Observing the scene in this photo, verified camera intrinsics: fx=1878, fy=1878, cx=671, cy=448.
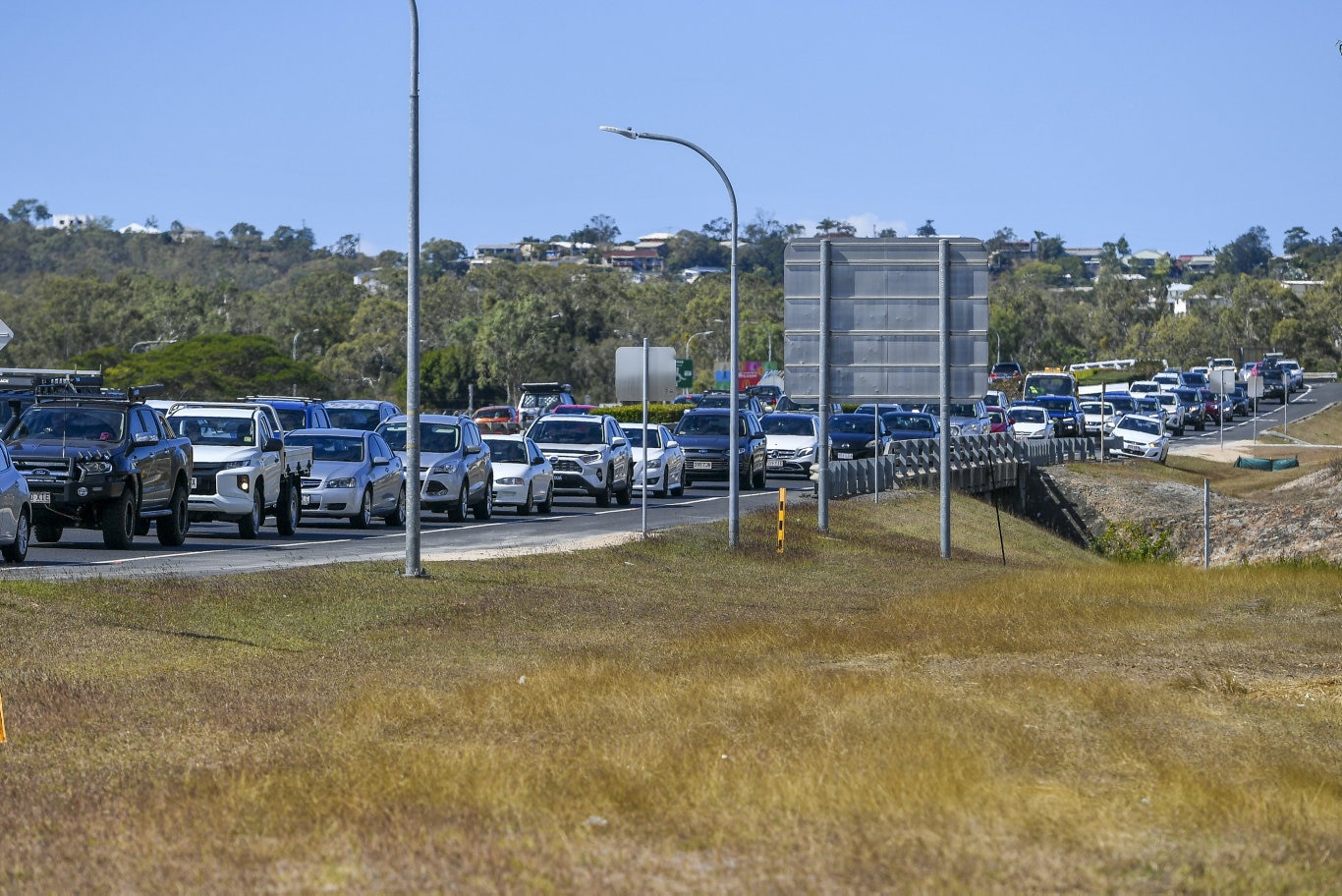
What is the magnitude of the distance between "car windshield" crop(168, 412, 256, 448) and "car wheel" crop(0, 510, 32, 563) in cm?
624

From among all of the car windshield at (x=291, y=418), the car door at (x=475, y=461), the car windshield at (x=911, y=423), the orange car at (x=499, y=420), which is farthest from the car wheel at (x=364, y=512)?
the orange car at (x=499, y=420)

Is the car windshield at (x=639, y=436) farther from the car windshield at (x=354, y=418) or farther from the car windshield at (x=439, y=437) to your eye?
the car windshield at (x=439, y=437)

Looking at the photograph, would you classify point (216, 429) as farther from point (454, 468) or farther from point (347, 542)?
point (454, 468)

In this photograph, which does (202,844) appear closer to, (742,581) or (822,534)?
(742,581)

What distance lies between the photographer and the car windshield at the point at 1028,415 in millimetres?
70812

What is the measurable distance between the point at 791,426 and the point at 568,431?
1209cm

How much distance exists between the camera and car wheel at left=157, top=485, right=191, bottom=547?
2417 cm

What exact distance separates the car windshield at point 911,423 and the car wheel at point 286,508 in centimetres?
2808

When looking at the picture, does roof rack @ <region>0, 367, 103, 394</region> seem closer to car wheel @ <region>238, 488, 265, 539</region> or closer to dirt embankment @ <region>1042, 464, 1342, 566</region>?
car wheel @ <region>238, 488, 265, 539</region>

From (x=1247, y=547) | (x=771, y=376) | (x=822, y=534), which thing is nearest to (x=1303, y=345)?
(x=771, y=376)

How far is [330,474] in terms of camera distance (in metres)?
29.4

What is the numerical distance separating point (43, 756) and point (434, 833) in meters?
2.93

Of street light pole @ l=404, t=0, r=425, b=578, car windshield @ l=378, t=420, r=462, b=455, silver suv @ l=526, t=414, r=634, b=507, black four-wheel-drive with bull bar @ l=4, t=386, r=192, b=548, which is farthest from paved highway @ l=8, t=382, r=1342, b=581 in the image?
street light pole @ l=404, t=0, r=425, b=578

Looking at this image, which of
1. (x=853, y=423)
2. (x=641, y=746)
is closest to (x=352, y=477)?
(x=641, y=746)
